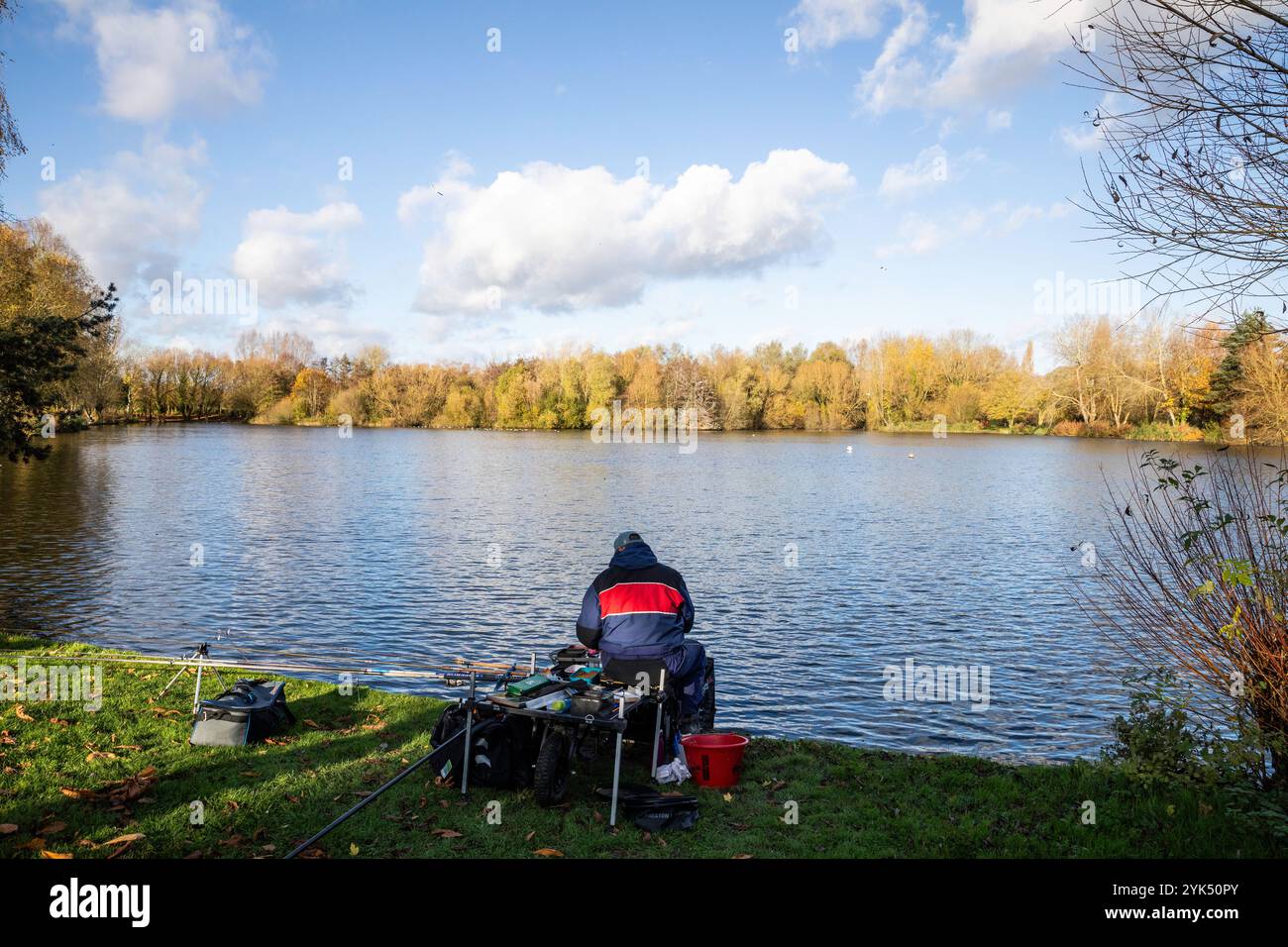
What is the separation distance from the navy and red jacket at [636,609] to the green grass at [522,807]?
116 centimetres

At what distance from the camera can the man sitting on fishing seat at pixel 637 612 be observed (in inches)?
329

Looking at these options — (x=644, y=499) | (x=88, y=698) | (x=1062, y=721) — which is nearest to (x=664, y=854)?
(x=88, y=698)

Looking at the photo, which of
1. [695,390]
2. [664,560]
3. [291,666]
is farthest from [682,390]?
[291,666]

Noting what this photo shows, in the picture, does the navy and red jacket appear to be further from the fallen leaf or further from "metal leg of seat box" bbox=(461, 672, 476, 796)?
the fallen leaf

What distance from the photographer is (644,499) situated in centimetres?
3944

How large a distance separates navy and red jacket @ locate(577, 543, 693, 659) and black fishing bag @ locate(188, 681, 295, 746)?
3255mm

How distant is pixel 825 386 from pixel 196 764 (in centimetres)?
12314

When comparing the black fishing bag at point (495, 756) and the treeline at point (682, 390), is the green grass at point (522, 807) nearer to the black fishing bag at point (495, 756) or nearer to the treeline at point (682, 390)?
the black fishing bag at point (495, 756)

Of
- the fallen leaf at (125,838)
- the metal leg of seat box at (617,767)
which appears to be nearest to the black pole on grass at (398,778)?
the fallen leaf at (125,838)

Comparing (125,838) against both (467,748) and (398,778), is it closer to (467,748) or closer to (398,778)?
(398,778)

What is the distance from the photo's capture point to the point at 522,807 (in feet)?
23.5

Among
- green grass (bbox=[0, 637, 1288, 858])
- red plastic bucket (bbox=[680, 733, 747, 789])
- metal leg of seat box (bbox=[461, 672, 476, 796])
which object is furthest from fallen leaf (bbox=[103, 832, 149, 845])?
red plastic bucket (bbox=[680, 733, 747, 789])

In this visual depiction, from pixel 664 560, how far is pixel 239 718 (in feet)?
54.8
